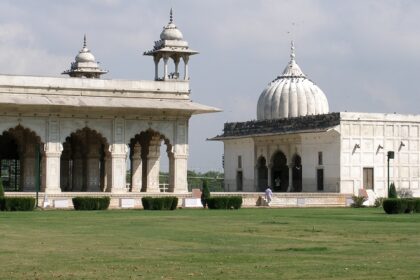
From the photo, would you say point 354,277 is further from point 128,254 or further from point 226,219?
point 226,219

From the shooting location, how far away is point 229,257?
1480 centimetres

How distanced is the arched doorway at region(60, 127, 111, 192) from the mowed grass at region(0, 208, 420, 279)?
21623 mm

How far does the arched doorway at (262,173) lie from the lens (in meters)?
56.8

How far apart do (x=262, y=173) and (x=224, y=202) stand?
20.7m

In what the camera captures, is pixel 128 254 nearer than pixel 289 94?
Yes

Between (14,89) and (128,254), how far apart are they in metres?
27.7

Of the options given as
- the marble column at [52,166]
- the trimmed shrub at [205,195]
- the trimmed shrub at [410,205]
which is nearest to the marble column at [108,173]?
the marble column at [52,166]

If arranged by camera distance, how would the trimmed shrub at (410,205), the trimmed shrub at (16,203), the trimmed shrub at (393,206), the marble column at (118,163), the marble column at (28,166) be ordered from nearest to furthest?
the trimmed shrub at (393,206) < the trimmed shrub at (16,203) < the trimmed shrub at (410,205) < the marble column at (118,163) < the marble column at (28,166)

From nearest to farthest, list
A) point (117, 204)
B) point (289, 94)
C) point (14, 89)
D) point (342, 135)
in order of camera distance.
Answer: point (117, 204), point (14, 89), point (342, 135), point (289, 94)

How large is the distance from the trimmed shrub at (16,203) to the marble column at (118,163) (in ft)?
31.1

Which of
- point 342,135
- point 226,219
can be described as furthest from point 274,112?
point 226,219

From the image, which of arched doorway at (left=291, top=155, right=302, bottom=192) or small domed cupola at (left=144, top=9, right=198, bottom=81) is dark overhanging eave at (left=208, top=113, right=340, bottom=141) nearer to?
arched doorway at (left=291, top=155, right=302, bottom=192)

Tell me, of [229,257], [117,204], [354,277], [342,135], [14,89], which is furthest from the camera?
[342,135]

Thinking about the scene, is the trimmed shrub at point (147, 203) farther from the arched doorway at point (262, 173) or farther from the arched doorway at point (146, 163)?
the arched doorway at point (262, 173)
